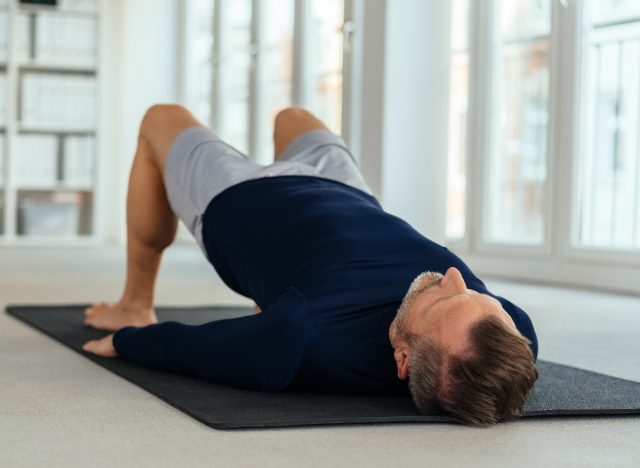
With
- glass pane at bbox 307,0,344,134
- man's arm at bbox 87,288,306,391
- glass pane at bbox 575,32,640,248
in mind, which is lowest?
man's arm at bbox 87,288,306,391

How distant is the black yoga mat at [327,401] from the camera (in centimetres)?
146

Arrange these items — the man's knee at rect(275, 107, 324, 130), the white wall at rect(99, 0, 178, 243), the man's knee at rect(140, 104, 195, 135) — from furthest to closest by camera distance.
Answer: the white wall at rect(99, 0, 178, 243), the man's knee at rect(275, 107, 324, 130), the man's knee at rect(140, 104, 195, 135)

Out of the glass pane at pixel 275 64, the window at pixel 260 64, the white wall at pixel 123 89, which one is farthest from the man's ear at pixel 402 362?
the white wall at pixel 123 89

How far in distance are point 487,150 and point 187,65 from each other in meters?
3.30

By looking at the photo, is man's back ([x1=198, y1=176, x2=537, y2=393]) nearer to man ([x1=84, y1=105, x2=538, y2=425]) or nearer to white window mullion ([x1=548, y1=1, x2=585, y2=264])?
man ([x1=84, y1=105, x2=538, y2=425])

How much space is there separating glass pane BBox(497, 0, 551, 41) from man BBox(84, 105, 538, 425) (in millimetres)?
2220

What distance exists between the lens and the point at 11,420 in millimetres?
1441

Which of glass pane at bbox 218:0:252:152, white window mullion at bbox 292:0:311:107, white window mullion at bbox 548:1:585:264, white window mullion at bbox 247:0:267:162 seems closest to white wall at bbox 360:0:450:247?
white window mullion at bbox 548:1:585:264

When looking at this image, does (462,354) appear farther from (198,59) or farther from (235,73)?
(198,59)

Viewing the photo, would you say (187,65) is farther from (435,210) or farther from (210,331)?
(210,331)

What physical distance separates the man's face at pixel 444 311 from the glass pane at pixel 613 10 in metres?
2.74

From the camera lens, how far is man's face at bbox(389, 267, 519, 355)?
4.63 ft

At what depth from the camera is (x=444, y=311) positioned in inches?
56.7

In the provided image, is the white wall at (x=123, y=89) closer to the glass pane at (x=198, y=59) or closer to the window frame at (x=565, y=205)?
the glass pane at (x=198, y=59)
